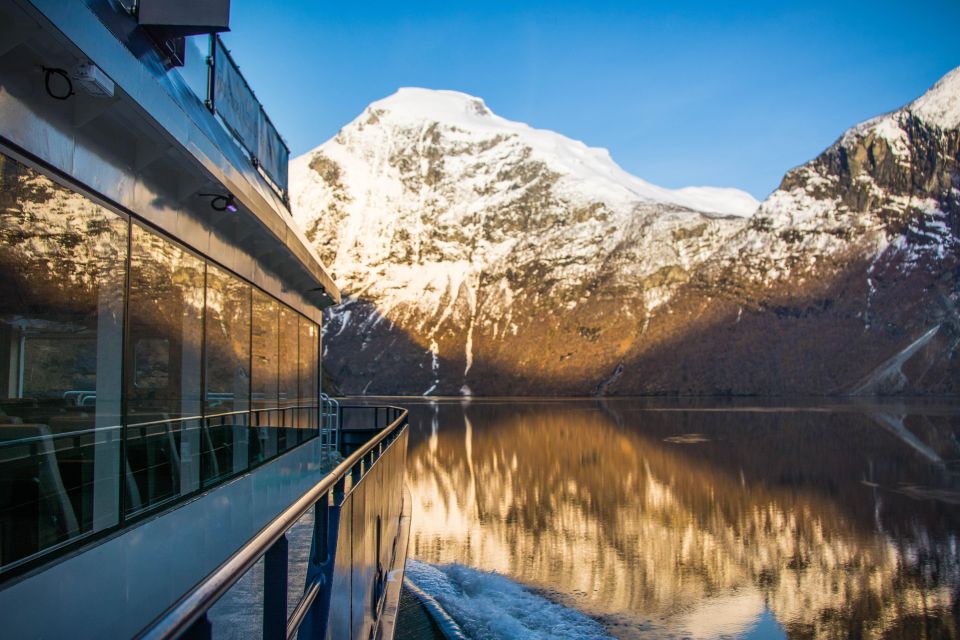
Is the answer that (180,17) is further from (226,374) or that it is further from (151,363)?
(226,374)

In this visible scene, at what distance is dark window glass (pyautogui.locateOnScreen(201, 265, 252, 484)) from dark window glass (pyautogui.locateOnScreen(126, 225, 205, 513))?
35cm

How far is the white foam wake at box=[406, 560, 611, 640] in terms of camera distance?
13.2 m

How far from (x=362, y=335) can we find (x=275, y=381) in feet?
595

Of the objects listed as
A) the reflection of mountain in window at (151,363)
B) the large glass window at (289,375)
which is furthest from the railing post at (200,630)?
the large glass window at (289,375)

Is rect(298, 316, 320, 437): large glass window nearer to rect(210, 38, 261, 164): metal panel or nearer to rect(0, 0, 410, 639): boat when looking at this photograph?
rect(210, 38, 261, 164): metal panel

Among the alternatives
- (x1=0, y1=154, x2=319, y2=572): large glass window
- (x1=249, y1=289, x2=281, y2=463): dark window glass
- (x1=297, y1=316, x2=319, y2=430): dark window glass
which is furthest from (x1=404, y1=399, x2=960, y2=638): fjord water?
(x1=0, y1=154, x2=319, y2=572): large glass window

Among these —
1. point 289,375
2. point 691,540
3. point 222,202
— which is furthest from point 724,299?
point 222,202

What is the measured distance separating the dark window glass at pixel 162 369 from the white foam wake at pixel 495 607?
24.5ft

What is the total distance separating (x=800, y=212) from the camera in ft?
533

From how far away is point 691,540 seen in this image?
20.1 metres

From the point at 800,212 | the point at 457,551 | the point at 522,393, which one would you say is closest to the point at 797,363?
the point at 800,212

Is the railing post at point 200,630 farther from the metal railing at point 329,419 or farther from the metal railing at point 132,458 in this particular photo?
the metal railing at point 329,419

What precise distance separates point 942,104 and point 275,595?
186m

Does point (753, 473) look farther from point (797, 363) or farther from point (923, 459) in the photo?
point (797, 363)
